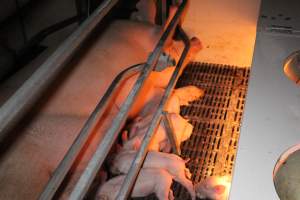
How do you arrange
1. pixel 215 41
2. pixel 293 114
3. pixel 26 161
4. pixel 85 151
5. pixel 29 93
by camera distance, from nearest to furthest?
pixel 29 93
pixel 293 114
pixel 26 161
pixel 85 151
pixel 215 41

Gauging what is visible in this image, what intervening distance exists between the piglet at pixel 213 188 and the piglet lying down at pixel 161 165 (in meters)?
0.04

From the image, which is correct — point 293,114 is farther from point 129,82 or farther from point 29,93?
point 129,82

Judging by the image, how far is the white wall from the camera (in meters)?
2.18

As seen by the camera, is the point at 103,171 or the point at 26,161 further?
the point at 103,171

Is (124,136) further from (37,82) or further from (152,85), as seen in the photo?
(37,82)

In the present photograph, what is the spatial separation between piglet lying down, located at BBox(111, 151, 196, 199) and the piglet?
1.5 inches

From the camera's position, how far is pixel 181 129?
6.58 ft

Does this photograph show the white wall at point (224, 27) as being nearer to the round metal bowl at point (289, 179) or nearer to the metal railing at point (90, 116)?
the metal railing at point (90, 116)

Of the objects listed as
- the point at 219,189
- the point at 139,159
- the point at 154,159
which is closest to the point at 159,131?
the point at 154,159

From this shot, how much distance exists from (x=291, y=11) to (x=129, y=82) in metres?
0.84

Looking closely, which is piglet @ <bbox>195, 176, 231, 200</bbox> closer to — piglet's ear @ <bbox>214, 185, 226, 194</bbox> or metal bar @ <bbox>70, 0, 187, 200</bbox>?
piglet's ear @ <bbox>214, 185, 226, 194</bbox>

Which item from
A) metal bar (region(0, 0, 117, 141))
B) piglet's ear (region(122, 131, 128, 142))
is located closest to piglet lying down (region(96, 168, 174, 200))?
piglet's ear (region(122, 131, 128, 142))

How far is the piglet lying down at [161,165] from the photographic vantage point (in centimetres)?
178

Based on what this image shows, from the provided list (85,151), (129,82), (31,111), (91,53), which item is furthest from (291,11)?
(31,111)
